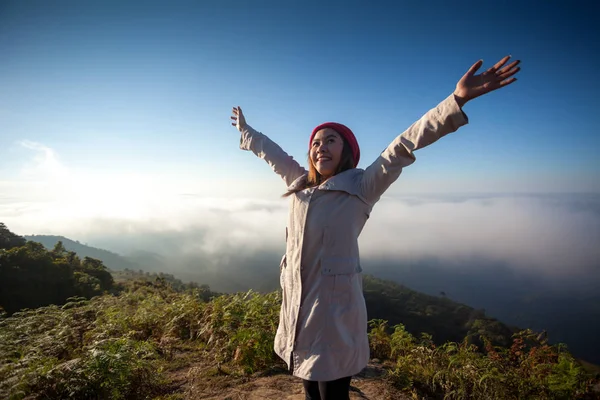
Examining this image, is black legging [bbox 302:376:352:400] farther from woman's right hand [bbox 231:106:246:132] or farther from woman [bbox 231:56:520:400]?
woman's right hand [bbox 231:106:246:132]

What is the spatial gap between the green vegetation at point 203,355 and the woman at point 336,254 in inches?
93.1

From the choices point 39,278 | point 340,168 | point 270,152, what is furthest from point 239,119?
point 39,278

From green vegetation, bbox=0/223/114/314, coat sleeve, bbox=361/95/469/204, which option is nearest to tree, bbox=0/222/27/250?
green vegetation, bbox=0/223/114/314

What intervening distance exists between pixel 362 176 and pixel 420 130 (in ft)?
1.65

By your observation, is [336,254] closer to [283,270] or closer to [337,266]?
[337,266]

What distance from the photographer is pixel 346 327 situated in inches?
75.4

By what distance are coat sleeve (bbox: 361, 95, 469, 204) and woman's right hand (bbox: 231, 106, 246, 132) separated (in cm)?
197

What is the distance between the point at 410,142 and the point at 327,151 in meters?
0.68

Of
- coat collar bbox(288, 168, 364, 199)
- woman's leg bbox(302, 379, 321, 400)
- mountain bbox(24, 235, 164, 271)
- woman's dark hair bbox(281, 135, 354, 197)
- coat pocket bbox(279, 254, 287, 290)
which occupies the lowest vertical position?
mountain bbox(24, 235, 164, 271)

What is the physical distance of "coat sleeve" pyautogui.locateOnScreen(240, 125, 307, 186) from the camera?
2.84 meters

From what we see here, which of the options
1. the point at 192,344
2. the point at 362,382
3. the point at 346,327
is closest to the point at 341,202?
the point at 346,327

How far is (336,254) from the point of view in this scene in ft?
6.43

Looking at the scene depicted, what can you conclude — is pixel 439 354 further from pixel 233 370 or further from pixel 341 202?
pixel 341 202

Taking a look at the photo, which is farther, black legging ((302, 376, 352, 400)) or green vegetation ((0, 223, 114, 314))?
green vegetation ((0, 223, 114, 314))
